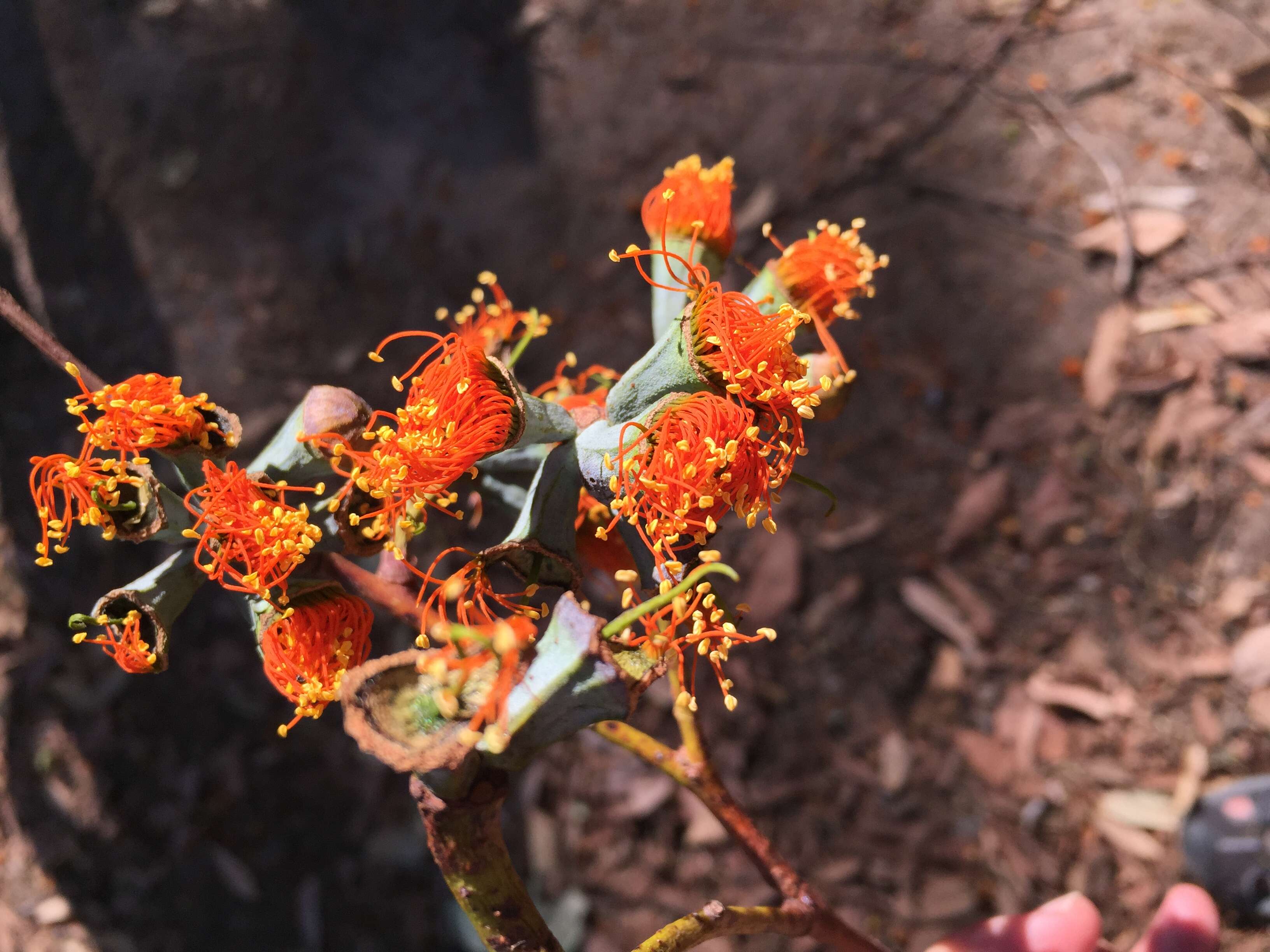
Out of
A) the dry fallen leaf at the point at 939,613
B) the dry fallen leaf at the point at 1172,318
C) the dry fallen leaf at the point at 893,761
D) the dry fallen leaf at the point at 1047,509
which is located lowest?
the dry fallen leaf at the point at 893,761

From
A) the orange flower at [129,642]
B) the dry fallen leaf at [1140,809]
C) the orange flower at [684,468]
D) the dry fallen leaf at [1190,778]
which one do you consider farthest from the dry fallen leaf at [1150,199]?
the orange flower at [129,642]

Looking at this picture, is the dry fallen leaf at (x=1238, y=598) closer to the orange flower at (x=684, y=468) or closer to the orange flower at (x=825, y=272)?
the orange flower at (x=825, y=272)

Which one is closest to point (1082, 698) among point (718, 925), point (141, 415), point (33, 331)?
point (718, 925)

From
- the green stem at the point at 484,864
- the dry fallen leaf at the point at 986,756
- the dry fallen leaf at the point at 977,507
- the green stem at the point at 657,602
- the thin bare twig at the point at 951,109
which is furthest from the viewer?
the thin bare twig at the point at 951,109

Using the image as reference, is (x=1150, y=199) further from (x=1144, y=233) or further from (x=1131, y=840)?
(x=1131, y=840)

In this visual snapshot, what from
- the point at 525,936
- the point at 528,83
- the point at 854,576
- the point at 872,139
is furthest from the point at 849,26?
the point at 525,936

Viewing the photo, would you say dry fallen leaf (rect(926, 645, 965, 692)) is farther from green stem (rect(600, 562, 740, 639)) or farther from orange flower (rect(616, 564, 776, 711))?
green stem (rect(600, 562, 740, 639))
